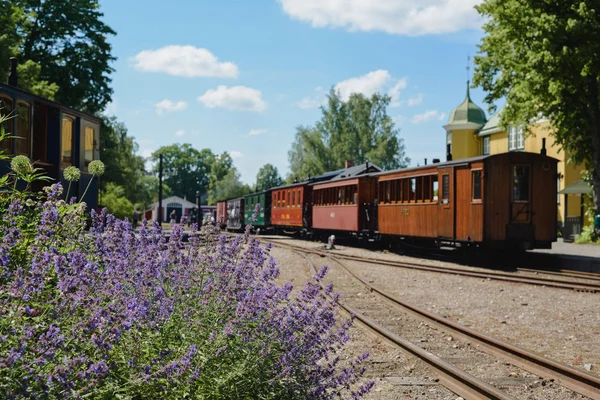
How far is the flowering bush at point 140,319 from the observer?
2.86 meters

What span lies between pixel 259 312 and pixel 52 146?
1346 cm

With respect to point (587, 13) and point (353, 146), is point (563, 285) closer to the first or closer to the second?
point (587, 13)

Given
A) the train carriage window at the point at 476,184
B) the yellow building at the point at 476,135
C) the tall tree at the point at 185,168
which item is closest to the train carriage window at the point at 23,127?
the train carriage window at the point at 476,184

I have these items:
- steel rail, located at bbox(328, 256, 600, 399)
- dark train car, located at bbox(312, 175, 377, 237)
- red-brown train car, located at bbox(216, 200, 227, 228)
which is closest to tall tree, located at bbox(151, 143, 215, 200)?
red-brown train car, located at bbox(216, 200, 227, 228)

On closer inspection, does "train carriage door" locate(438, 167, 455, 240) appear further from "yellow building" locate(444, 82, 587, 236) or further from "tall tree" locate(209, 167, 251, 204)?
"tall tree" locate(209, 167, 251, 204)

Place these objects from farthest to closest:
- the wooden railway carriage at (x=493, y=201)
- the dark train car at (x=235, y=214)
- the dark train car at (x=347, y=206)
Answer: the dark train car at (x=235, y=214), the dark train car at (x=347, y=206), the wooden railway carriage at (x=493, y=201)

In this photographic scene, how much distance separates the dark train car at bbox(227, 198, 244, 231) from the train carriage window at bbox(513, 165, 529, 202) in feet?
113

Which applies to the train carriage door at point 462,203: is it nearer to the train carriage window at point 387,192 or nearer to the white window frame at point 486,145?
the train carriage window at point 387,192

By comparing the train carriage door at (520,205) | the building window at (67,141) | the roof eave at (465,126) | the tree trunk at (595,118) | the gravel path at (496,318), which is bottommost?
the gravel path at (496,318)

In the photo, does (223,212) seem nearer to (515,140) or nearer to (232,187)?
(515,140)

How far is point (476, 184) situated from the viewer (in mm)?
18297

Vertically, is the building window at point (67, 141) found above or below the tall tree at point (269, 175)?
below

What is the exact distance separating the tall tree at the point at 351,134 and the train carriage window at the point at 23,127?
52159 millimetres

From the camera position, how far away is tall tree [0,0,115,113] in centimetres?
3900
